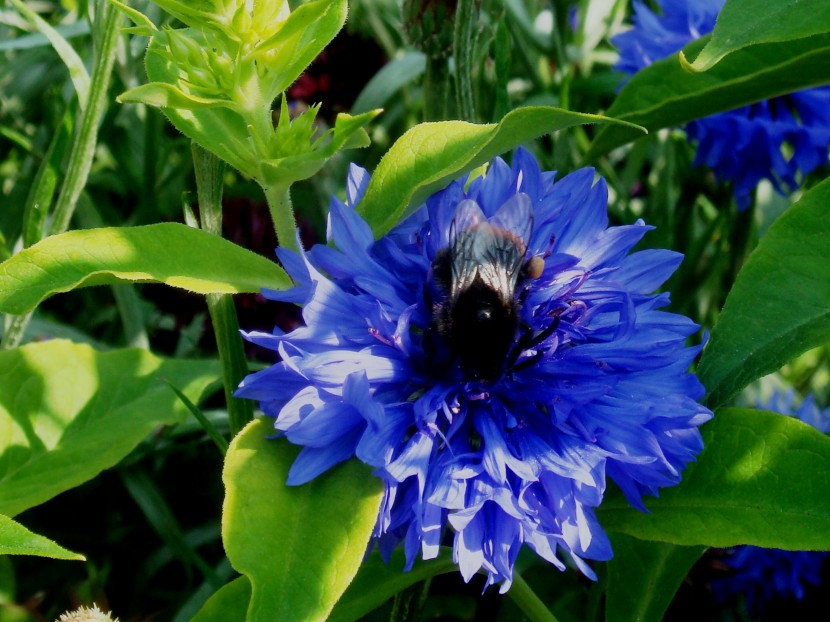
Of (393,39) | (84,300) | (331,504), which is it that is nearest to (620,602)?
(331,504)

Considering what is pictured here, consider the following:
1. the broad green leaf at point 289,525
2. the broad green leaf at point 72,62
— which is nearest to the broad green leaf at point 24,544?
the broad green leaf at point 289,525

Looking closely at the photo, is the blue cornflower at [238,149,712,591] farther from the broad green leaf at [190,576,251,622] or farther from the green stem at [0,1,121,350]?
the green stem at [0,1,121,350]

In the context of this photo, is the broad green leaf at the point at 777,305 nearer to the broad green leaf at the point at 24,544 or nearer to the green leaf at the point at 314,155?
the green leaf at the point at 314,155

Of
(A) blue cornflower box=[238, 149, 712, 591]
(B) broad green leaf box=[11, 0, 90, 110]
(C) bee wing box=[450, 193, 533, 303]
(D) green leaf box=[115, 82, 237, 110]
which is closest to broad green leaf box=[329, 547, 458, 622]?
(A) blue cornflower box=[238, 149, 712, 591]

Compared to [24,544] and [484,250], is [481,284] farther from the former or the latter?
[24,544]

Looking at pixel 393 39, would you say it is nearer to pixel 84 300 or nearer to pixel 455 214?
pixel 84 300

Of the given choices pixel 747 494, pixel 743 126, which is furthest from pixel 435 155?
pixel 743 126
